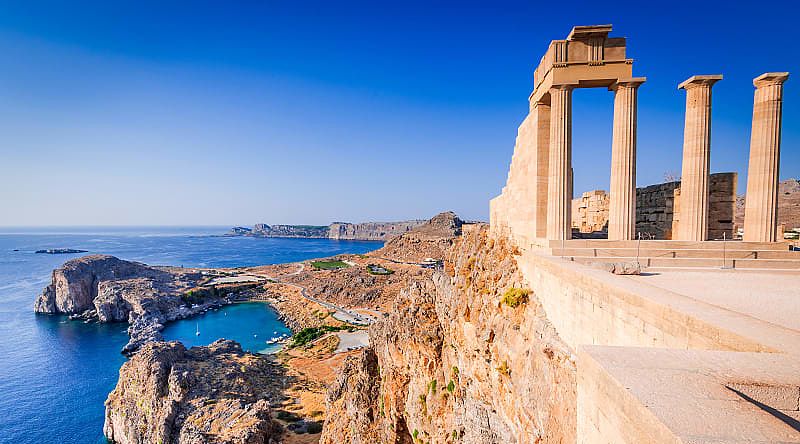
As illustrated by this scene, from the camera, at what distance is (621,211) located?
12000 mm

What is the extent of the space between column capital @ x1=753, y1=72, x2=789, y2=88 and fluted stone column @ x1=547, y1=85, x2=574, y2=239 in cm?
624

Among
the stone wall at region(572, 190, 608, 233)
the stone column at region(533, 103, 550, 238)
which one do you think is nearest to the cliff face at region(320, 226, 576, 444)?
the stone column at region(533, 103, 550, 238)

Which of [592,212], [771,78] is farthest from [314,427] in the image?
[771,78]

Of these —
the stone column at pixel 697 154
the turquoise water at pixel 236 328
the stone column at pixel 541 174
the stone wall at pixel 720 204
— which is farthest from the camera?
the turquoise water at pixel 236 328

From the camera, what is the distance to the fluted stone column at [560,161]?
37.8ft

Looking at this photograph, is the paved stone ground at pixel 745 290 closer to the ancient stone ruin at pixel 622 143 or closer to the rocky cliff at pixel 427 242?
the ancient stone ruin at pixel 622 143

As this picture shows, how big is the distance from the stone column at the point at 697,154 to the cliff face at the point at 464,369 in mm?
6469

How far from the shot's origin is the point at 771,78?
11250 mm

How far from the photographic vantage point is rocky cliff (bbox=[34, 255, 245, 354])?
66.9 meters

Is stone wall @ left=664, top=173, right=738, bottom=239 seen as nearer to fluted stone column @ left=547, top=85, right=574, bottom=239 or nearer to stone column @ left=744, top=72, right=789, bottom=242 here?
stone column @ left=744, top=72, right=789, bottom=242

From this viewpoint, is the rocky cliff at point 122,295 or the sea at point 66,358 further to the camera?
the rocky cliff at point 122,295

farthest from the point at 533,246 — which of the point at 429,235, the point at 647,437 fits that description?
the point at 429,235

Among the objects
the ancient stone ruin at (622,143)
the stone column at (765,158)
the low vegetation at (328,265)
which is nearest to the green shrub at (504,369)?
the ancient stone ruin at (622,143)

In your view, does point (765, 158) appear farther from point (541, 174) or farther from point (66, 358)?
point (66, 358)
